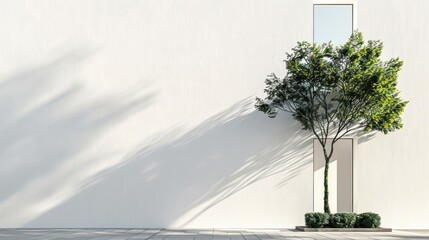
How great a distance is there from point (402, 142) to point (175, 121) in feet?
17.2

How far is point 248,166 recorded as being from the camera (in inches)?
549

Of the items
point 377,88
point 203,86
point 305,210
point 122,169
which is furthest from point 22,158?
point 377,88

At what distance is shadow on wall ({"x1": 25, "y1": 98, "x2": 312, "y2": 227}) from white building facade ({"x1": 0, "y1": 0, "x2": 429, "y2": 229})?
0.9 inches

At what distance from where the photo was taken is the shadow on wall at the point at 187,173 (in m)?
13.9

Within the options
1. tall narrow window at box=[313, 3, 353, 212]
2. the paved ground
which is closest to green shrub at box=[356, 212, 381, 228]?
the paved ground

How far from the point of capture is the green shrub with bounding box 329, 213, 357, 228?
12977mm

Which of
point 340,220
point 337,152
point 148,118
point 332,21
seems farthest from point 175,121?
point 337,152

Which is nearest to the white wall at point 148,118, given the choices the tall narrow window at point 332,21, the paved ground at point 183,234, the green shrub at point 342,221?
the tall narrow window at point 332,21

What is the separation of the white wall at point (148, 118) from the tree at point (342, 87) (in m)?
0.88

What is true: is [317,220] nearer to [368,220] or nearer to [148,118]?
[368,220]

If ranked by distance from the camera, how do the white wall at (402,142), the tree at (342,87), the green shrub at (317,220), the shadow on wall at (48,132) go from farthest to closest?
the shadow on wall at (48,132)
the white wall at (402,142)
the green shrub at (317,220)
the tree at (342,87)

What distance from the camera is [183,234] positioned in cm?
1229

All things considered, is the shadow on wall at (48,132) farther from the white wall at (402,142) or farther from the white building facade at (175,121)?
the white wall at (402,142)

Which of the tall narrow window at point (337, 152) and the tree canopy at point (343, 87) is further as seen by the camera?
the tall narrow window at point (337, 152)
